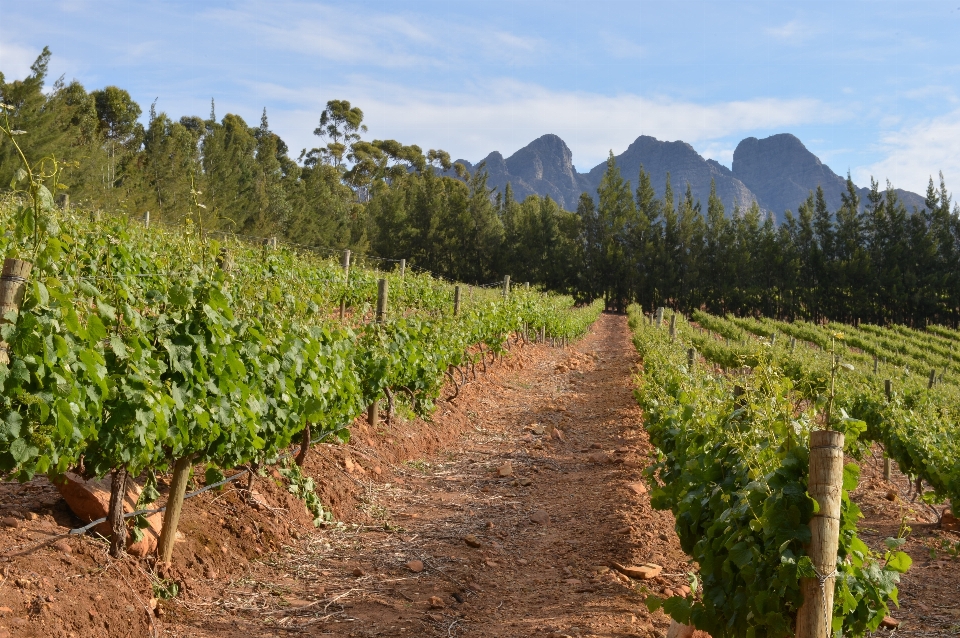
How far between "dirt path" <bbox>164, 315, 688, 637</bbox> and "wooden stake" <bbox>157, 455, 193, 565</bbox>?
0.33 m

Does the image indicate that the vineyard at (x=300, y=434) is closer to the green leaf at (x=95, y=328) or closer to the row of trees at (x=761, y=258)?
the green leaf at (x=95, y=328)

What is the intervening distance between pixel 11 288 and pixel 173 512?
1.72 meters

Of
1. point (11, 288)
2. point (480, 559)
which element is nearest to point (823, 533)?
point (480, 559)

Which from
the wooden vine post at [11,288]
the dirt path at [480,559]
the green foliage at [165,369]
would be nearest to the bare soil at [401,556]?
the dirt path at [480,559]

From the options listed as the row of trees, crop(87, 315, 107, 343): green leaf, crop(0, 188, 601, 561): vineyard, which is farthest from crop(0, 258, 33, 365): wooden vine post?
the row of trees

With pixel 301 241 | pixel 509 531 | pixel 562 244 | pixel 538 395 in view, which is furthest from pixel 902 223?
pixel 509 531

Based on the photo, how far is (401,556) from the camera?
4.89 metres

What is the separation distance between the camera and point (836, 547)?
259cm

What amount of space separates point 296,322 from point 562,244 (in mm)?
47767

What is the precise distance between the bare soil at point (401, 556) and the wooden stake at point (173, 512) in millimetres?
107

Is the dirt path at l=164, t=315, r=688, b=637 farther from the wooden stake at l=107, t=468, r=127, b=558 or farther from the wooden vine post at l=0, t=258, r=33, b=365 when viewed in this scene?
the wooden vine post at l=0, t=258, r=33, b=365

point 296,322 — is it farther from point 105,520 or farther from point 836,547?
point 836,547

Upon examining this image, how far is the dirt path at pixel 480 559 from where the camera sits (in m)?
3.84

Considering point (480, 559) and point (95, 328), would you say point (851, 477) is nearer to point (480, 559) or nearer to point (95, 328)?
point (480, 559)
